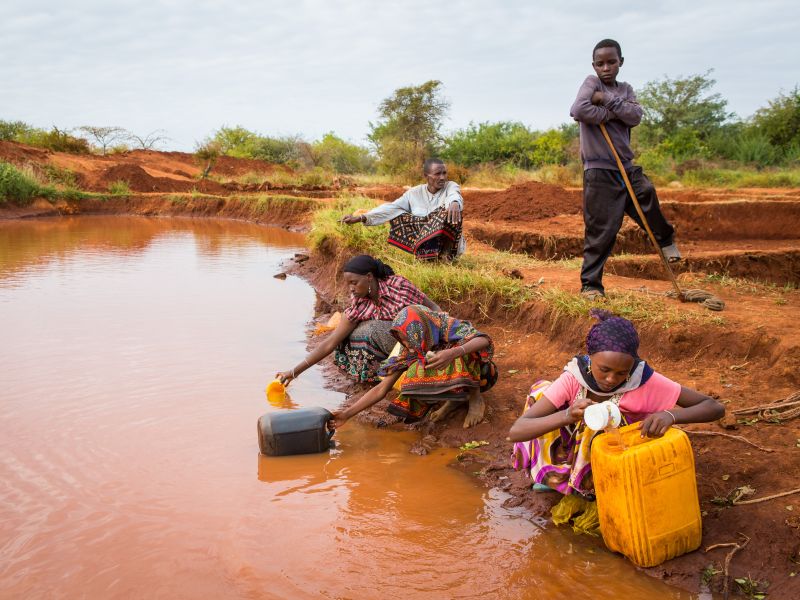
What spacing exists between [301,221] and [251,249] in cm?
424

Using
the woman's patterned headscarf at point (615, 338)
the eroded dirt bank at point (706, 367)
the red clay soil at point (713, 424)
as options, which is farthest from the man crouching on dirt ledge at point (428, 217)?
the woman's patterned headscarf at point (615, 338)

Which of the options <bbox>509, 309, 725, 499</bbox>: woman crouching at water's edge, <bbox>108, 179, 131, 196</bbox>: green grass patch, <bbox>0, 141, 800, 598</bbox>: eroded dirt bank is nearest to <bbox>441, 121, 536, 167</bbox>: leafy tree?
<bbox>108, 179, 131, 196</bbox>: green grass patch

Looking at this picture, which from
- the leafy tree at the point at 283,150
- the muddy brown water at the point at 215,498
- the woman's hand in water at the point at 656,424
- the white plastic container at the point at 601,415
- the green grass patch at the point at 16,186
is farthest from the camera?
the leafy tree at the point at 283,150

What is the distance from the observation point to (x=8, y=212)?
17.5 metres

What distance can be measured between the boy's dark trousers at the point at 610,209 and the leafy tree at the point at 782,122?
1851 centimetres

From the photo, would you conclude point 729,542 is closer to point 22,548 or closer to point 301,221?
point 22,548

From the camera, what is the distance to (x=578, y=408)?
2.72 meters

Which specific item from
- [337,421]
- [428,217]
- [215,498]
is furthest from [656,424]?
[428,217]

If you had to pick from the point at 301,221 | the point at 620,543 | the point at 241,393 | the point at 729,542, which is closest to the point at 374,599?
the point at 620,543

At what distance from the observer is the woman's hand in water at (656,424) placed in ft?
8.79

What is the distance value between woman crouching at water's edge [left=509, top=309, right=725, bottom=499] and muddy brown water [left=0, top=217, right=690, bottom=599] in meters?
0.34

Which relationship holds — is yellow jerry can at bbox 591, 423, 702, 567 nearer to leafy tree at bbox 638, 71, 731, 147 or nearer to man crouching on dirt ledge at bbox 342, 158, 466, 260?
man crouching on dirt ledge at bbox 342, 158, 466, 260

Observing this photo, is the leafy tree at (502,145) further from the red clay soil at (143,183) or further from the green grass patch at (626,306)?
the green grass patch at (626,306)

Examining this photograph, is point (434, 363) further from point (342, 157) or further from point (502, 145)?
point (342, 157)
